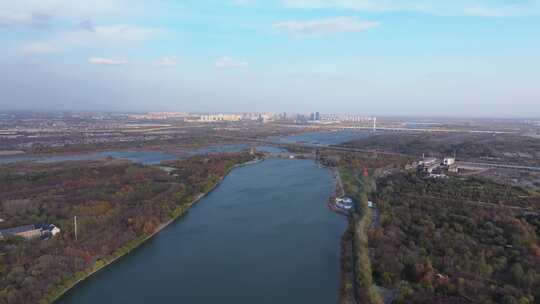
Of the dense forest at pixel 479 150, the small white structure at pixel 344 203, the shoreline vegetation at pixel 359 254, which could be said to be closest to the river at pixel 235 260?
the shoreline vegetation at pixel 359 254

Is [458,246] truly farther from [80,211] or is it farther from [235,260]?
[80,211]

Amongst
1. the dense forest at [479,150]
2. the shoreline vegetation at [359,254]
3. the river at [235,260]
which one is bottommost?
the river at [235,260]

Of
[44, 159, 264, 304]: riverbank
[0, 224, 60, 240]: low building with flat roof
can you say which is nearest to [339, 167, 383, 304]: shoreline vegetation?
[44, 159, 264, 304]: riverbank

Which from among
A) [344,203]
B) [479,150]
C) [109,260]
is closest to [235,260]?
[109,260]

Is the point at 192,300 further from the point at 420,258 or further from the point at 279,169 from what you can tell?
the point at 279,169

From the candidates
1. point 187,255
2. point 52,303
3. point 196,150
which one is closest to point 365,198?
point 187,255

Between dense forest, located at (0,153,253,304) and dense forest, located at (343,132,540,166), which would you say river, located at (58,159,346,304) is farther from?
dense forest, located at (343,132,540,166)

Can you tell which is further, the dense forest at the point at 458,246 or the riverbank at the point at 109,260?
the riverbank at the point at 109,260

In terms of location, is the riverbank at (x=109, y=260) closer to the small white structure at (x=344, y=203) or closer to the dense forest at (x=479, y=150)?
the small white structure at (x=344, y=203)
